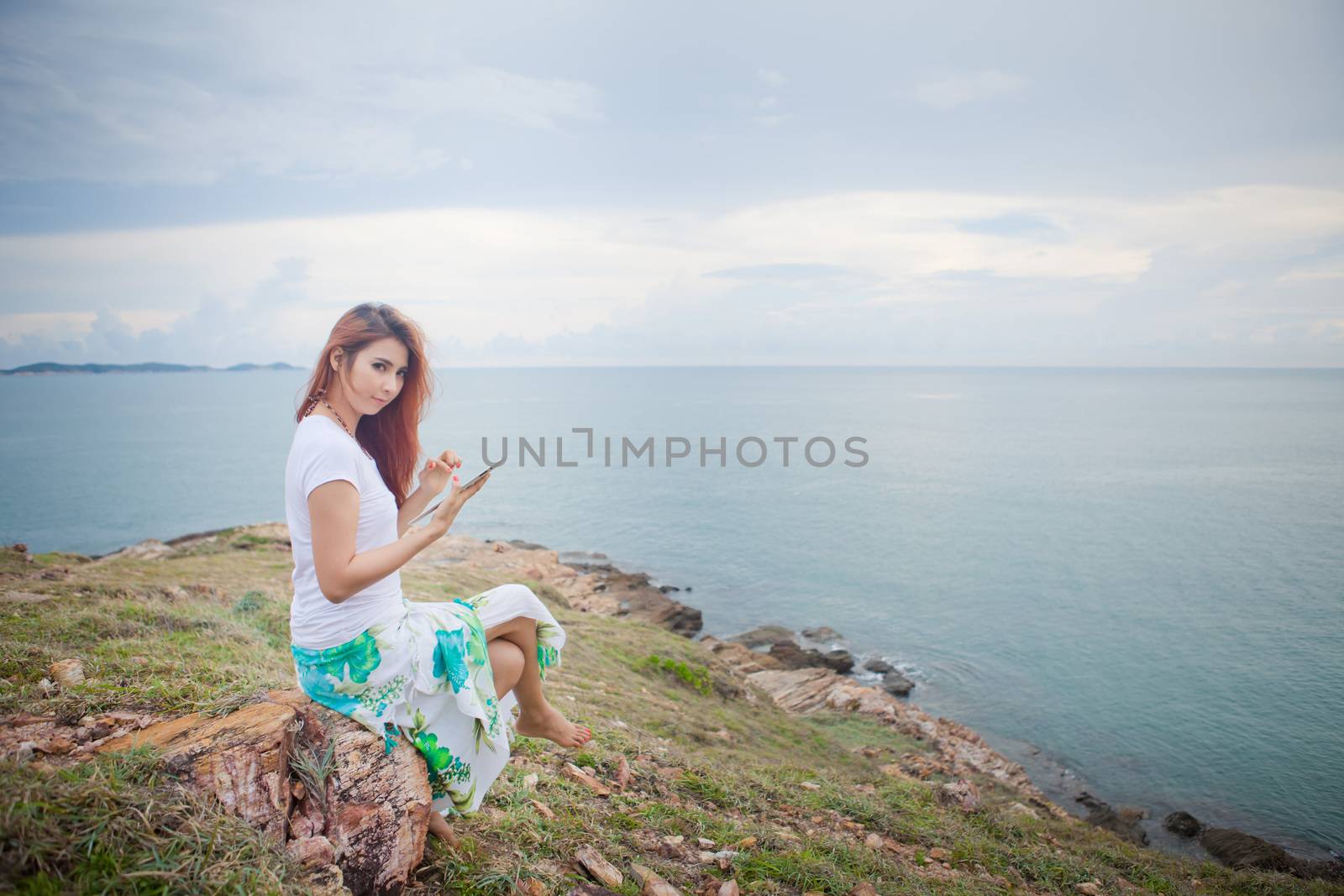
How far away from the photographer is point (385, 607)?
12.6 feet

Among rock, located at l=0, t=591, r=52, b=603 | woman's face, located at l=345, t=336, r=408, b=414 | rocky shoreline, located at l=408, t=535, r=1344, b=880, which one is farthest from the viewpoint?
rocky shoreline, located at l=408, t=535, r=1344, b=880

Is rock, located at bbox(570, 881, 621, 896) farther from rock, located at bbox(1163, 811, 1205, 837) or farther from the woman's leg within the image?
rock, located at bbox(1163, 811, 1205, 837)

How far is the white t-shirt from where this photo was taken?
356cm

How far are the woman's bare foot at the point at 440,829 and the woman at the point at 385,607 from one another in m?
→ 0.01

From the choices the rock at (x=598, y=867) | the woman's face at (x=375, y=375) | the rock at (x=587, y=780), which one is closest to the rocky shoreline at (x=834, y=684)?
the rock at (x=587, y=780)

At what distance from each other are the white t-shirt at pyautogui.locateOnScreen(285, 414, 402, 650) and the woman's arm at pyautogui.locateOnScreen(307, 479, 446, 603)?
73 mm

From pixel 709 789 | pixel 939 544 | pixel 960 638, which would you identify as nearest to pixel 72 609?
pixel 709 789

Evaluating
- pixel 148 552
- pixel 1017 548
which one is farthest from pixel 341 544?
pixel 1017 548

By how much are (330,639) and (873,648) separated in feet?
76.8

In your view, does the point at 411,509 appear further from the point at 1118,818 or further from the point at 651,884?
the point at 1118,818

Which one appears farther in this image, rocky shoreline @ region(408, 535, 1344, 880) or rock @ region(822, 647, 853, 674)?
rock @ region(822, 647, 853, 674)

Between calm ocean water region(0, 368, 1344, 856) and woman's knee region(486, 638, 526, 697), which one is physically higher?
woman's knee region(486, 638, 526, 697)

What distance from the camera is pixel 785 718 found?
14547 millimetres

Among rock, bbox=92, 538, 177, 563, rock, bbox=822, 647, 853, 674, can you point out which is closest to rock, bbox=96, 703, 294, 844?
rock, bbox=92, 538, 177, 563
